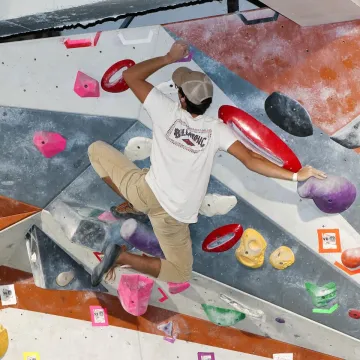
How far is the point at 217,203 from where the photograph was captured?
3576 mm

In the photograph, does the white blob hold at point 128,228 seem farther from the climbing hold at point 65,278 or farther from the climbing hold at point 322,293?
the climbing hold at point 322,293

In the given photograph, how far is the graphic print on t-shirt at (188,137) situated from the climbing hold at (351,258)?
0.90 metres

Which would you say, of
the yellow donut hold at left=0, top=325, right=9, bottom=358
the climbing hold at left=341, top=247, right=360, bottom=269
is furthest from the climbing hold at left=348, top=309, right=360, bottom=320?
the yellow donut hold at left=0, top=325, right=9, bottom=358

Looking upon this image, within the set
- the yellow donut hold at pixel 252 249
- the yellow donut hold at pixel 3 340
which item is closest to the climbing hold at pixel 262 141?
the yellow donut hold at pixel 252 249

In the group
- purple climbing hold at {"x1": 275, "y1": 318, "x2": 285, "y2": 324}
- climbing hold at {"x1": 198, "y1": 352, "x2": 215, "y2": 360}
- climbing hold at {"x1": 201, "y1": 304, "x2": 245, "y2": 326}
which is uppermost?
purple climbing hold at {"x1": 275, "y1": 318, "x2": 285, "y2": 324}

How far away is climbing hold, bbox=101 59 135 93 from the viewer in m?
3.54

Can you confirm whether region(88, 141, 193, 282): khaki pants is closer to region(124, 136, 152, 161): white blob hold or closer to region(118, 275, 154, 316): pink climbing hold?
region(124, 136, 152, 161): white blob hold

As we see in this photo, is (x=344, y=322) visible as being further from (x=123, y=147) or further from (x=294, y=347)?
(x=123, y=147)

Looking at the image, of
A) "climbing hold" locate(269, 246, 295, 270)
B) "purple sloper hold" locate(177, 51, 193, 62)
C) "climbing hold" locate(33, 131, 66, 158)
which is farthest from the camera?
"climbing hold" locate(33, 131, 66, 158)

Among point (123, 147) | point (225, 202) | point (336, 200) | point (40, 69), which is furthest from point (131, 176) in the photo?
point (336, 200)

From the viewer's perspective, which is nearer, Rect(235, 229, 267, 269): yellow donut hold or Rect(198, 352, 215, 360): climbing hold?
Rect(235, 229, 267, 269): yellow donut hold

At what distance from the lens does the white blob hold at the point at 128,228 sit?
371 cm

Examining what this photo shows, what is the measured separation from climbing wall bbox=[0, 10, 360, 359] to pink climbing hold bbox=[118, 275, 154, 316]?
23 millimetres

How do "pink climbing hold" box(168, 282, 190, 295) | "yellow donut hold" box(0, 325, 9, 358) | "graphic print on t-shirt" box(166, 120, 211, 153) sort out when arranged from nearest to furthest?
"graphic print on t-shirt" box(166, 120, 211, 153), "pink climbing hold" box(168, 282, 190, 295), "yellow donut hold" box(0, 325, 9, 358)
